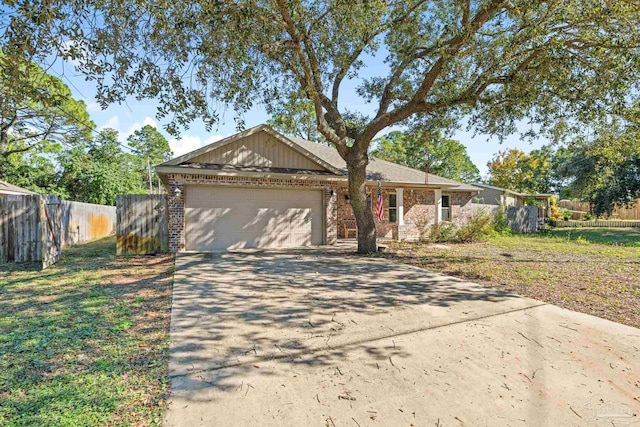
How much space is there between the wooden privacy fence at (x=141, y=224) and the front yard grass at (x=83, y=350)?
10.8 ft

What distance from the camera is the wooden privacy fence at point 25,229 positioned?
8.51 metres

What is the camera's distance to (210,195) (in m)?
11.1

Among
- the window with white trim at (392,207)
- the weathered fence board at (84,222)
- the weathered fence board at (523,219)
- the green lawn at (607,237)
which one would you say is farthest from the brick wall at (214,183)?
the weathered fence board at (523,219)

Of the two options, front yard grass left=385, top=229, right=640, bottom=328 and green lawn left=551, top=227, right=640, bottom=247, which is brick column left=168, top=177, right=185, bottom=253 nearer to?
front yard grass left=385, top=229, right=640, bottom=328

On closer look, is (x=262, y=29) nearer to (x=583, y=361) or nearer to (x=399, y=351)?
(x=399, y=351)

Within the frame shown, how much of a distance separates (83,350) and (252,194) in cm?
823

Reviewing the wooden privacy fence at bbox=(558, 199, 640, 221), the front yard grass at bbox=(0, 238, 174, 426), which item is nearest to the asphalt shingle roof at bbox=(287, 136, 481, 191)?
the front yard grass at bbox=(0, 238, 174, 426)

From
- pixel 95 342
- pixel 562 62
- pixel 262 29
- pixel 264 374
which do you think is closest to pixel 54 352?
pixel 95 342

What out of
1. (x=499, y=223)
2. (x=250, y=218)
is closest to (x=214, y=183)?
(x=250, y=218)

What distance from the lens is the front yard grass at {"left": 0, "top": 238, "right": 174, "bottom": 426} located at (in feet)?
8.36

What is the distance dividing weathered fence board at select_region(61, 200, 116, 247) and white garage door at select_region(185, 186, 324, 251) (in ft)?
15.5

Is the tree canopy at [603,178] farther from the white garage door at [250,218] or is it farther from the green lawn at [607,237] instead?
the white garage door at [250,218]

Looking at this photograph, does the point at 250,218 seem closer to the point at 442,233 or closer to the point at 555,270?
the point at 442,233

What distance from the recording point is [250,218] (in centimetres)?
1156
